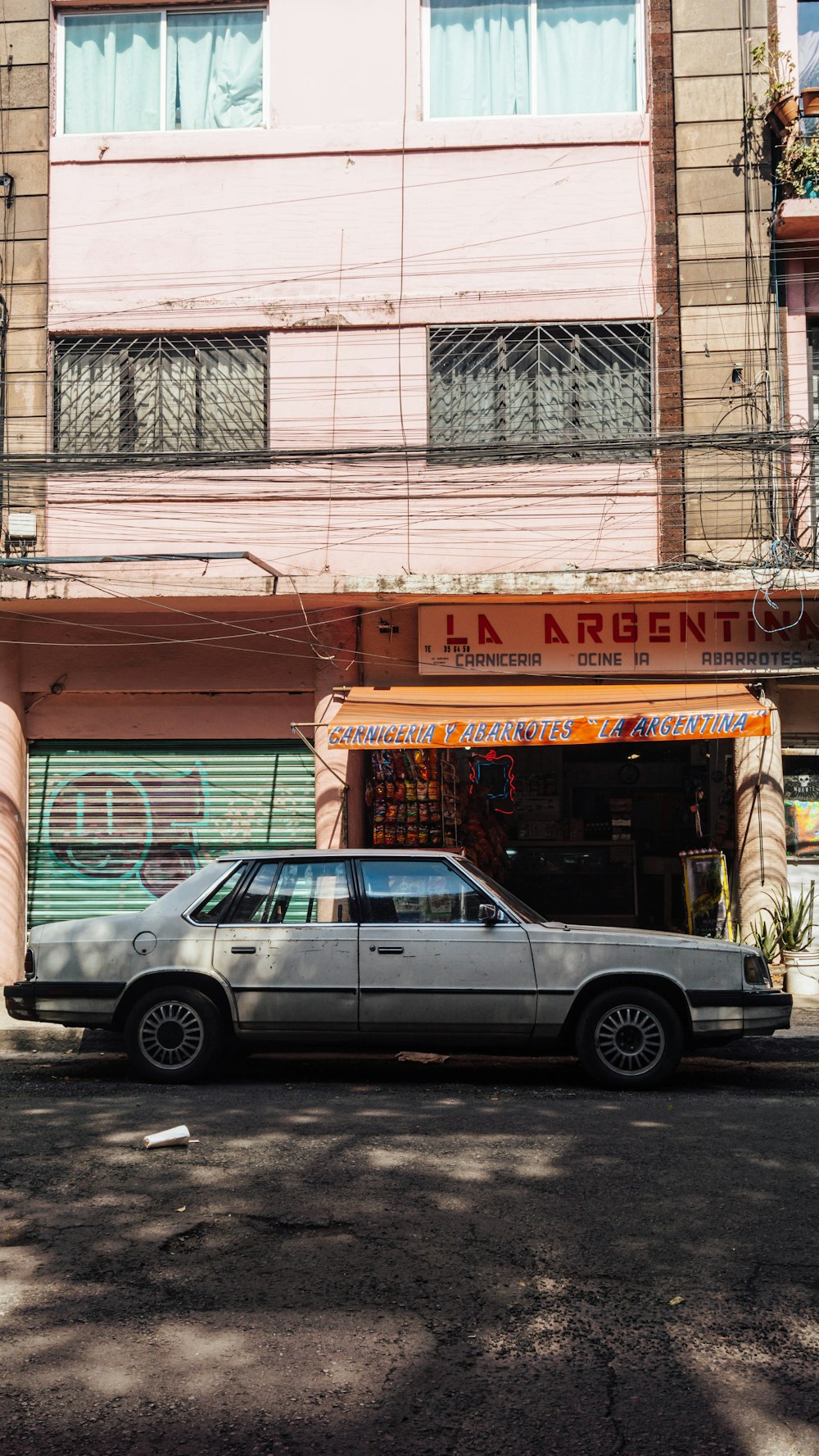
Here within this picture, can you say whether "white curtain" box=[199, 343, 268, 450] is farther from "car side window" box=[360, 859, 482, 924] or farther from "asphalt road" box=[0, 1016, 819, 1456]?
"asphalt road" box=[0, 1016, 819, 1456]

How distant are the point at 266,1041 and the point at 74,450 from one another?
7713mm

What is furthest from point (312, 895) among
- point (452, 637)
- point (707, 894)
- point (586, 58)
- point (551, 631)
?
point (586, 58)

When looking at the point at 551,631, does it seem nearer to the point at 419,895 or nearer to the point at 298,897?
the point at 419,895

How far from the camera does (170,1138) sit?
6.46 meters

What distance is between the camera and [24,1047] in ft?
33.3

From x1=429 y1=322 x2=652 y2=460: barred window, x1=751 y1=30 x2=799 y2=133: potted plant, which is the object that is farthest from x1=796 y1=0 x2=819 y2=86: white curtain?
x1=429 y1=322 x2=652 y2=460: barred window

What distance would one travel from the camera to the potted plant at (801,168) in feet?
42.6

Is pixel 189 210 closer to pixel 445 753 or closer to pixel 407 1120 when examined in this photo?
pixel 445 753

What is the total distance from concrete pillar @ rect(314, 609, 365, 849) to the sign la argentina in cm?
79

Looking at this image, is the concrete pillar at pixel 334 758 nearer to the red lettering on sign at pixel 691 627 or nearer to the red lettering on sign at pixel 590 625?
the red lettering on sign at pixel 590 625

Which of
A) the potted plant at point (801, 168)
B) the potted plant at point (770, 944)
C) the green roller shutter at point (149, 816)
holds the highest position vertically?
the potted plant at point (801, 168)

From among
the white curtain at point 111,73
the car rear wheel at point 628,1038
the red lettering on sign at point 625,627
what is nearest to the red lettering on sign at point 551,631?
the red lettering on sign at point 625,627

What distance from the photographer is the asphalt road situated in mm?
3576

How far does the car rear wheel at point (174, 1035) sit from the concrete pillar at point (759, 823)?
6662mm
